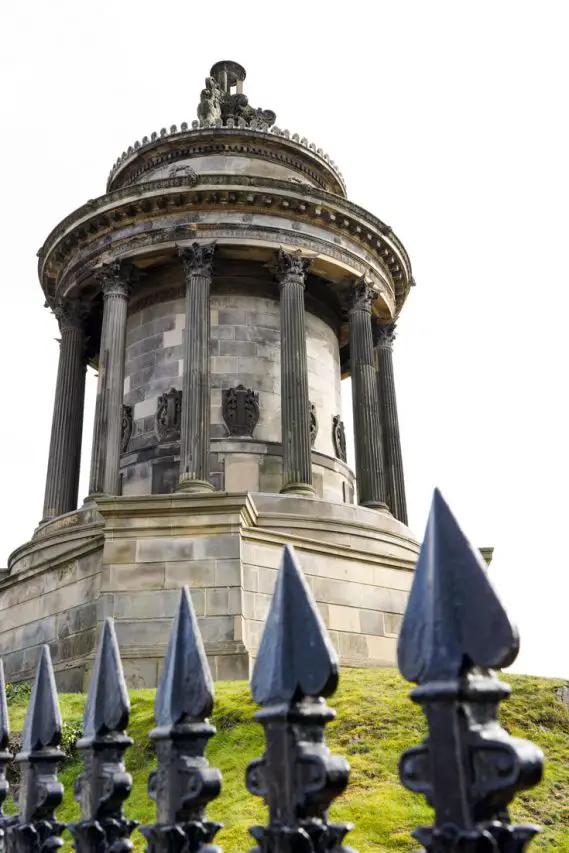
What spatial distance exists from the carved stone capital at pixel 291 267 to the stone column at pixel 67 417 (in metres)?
6.87

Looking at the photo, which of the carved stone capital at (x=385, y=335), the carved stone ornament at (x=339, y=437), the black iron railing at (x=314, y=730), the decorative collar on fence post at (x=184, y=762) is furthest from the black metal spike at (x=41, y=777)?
the carved stone capital at (x=385, y=335)

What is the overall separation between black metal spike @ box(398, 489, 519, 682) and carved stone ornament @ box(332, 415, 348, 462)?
23.7 meters

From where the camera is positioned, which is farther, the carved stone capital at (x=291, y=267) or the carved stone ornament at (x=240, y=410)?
the carved stone capital at (x=291, y=267)

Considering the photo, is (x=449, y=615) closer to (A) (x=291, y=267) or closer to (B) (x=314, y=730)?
(B) (x=314, y=730)

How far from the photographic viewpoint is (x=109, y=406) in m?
23.3

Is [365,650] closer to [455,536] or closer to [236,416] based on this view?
[236,416]

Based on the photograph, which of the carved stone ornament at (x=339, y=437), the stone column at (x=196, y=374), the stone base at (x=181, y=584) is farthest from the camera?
the carved stone ornament at (x=339, y=437)

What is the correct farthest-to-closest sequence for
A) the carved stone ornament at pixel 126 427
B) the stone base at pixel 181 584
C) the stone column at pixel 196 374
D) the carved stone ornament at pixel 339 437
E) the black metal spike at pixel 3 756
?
1. the carved stone ornament at pixel 339 437
2. the carved stone ornament at pixel 126 427
3. the stone column at pixel 196 374
4. the stone base at pixel 181 584
5. the black metal spike at pixel 3 756

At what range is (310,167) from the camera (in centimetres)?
2909

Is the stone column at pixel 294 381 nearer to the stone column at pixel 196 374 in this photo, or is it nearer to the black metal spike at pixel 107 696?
the stone column at pixel 196 374

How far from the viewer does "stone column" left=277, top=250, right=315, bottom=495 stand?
2234 centimetres

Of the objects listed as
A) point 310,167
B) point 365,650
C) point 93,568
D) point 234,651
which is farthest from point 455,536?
point 310,167

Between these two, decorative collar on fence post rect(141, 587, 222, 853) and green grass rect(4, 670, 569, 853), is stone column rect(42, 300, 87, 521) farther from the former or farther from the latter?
decorative collar on fence post rect(141, 587, 222, 853)

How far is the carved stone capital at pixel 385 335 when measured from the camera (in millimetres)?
28688
